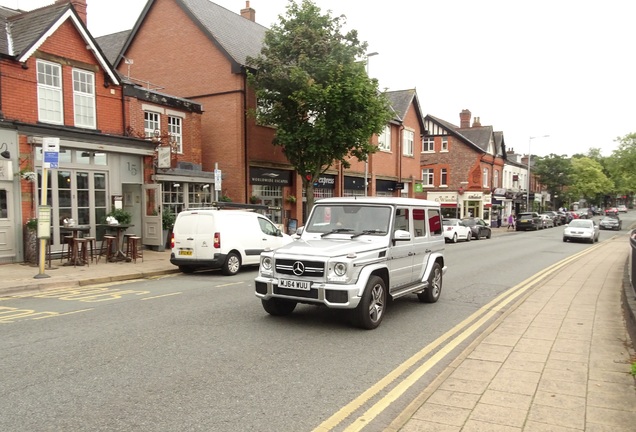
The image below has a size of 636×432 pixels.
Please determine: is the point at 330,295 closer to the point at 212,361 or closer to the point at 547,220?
the point at 212,361

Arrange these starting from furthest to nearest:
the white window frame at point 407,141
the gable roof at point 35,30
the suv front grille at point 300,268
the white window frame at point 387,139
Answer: the white window frame at point 407,141 < the white window frame at point 387,139 < the gable roof at point 35,30 < the suv front grille at point 300,268

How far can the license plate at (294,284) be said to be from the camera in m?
6.55

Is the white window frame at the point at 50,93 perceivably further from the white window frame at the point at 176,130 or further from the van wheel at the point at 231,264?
the van wheel at the point at 231,264

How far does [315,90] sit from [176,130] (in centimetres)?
627

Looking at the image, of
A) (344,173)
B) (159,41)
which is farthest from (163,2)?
(344,173)

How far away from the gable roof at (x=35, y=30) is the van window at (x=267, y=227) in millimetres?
7913

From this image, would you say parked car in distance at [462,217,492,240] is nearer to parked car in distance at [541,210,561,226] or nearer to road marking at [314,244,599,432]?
road marking at [314,244,599,432]

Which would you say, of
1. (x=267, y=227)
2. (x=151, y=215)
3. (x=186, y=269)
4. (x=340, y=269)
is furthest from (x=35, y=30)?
(x=340, y=269)

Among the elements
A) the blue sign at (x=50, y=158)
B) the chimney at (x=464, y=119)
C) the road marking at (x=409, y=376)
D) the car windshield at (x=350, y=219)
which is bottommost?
the road marking at (x=409, y=376)

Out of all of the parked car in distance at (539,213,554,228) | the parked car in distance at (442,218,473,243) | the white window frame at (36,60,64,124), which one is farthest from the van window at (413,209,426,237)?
the parked car in distance at (539,213,554,228)

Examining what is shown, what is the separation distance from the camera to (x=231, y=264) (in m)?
12.9

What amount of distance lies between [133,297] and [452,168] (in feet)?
144

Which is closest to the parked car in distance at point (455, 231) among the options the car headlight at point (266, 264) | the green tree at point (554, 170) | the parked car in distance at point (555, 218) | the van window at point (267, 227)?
the van window at point (267, 227)

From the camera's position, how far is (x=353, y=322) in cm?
679
